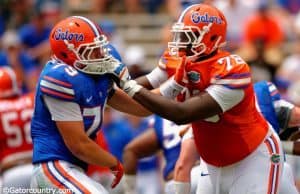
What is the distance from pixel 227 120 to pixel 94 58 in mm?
850

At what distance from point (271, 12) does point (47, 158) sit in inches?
269

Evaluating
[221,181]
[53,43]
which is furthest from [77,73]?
[221,181]

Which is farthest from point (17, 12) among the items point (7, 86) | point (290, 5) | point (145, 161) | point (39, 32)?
point (7, 86)

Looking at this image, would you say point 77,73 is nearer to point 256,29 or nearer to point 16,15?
point 256,29

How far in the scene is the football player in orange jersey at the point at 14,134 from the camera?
26.9 ft

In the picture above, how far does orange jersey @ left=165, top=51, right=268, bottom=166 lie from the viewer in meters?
5.79

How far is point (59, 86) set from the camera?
19.2 ft

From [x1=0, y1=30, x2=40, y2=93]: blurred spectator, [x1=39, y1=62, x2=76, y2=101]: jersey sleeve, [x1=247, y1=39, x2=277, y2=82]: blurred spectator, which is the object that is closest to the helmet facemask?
[x1=39, y1=62, x2=76, y2=101]: jersey sleeve

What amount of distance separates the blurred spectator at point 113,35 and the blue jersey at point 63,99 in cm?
579

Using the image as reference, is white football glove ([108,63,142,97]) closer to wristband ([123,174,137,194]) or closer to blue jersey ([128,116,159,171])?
wristband ([123,174,137,194])

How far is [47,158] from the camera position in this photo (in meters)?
6.01

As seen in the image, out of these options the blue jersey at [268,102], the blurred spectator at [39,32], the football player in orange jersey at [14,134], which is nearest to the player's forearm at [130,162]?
the football player in orange jersey at [14,134]

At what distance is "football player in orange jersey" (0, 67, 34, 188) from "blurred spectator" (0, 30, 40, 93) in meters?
2.84

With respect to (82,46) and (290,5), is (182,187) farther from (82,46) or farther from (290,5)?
(290,5)
